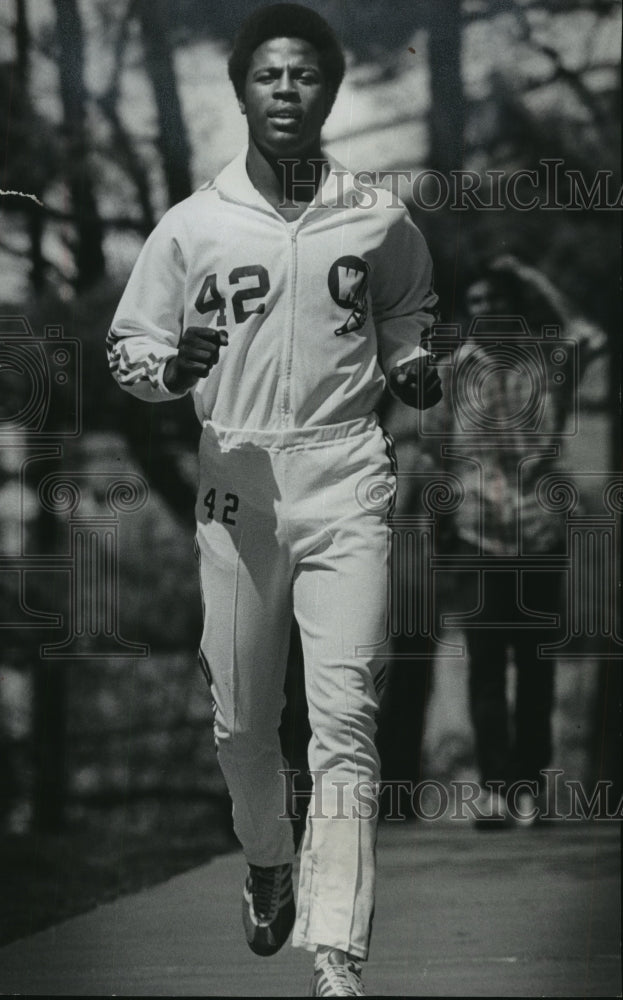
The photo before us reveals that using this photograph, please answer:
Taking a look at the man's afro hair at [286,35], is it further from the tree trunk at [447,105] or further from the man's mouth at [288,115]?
the tree trunk at [447,105]

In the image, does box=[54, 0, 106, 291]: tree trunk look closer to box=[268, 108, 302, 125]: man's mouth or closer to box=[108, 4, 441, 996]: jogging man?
box=[108, 4, 441, 996]: jogging man

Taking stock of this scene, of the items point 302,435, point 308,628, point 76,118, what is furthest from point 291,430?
point 76,118

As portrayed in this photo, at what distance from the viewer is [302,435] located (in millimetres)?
4238

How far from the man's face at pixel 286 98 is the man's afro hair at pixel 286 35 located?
0.03 m

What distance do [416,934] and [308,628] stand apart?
1.05m

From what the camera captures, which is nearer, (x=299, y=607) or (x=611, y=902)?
(x=299, y=607)

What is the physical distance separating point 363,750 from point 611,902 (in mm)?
1258

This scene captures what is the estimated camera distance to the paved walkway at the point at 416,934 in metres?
4.54

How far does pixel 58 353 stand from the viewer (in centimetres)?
478

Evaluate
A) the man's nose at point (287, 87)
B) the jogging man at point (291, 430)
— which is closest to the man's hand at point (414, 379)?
the jogging man at point (291, 430)

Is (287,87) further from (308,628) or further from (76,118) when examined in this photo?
(308,628)

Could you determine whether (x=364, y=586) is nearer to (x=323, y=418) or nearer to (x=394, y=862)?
(x=323, y=418)

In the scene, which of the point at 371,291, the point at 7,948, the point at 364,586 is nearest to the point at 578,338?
the point at 371,291

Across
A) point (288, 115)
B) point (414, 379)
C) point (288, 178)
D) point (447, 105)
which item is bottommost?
point (414, 379)
